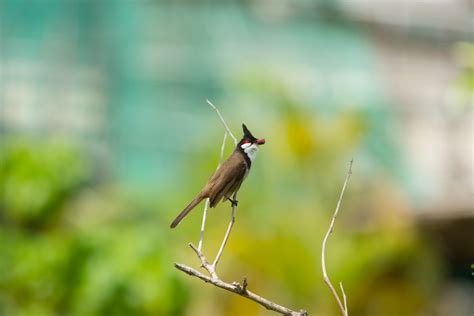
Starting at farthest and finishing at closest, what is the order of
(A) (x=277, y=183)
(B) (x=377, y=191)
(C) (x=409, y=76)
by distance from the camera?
(C) (x=409, y=76), (B) (x=377, y=191), (A) (x=277, y=183)

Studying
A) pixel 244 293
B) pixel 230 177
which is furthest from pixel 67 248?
pixel 244 293

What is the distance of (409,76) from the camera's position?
85.6ft

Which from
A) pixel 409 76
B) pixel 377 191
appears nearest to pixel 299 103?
pixel 377 191

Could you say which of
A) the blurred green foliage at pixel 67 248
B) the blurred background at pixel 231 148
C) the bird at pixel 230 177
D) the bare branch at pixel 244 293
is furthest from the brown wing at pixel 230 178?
the blurred green foliage at pixel 67 248

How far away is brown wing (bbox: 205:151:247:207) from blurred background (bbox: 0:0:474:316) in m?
3.48

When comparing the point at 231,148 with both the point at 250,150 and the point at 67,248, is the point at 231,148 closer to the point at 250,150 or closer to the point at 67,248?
the point at 67,248

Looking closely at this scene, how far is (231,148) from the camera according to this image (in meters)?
12.9

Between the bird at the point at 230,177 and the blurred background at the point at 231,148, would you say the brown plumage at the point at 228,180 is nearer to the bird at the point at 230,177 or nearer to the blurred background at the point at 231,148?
the bird at the point at 230,177

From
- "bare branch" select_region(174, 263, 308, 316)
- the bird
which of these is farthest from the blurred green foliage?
"bare branch" select_region(174, 263, 308, 316)

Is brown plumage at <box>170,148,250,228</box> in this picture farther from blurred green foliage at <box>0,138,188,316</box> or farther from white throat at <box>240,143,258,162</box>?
blurred green foliage at <box>0,138,188,316</box>

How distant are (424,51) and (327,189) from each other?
11.4 metres

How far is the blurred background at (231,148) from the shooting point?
14.4 meters

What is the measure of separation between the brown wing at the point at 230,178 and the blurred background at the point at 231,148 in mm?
3481

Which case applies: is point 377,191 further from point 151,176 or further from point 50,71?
point 50,71
